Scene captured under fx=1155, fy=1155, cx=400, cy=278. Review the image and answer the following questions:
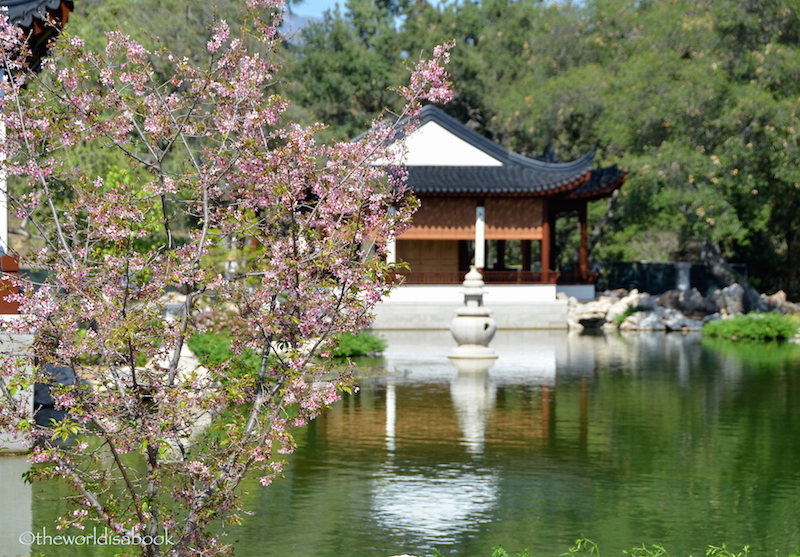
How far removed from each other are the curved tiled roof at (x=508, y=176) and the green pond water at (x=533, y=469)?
13.9 m

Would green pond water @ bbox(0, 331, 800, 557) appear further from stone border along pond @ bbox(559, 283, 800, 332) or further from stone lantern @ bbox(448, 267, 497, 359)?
stone border along pond @ bbox(559, 283, 800, 332)

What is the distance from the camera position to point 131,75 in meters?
6.67

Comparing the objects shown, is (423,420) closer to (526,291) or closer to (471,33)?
(526,291)

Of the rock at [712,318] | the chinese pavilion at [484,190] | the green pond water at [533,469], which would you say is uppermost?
the chinese pavilion at [484,190]

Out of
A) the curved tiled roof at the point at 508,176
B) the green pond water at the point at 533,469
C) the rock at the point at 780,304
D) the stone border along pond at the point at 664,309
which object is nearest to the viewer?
the green pond water at the point at 533,469

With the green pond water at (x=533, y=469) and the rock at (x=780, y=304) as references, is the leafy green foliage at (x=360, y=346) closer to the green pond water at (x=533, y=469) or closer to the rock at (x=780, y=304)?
the green pond water at (x=533, y=469)

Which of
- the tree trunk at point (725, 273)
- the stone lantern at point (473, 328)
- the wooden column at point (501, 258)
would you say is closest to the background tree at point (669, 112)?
the tree trunk at point (725, 273)

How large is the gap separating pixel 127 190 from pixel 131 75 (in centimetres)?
73

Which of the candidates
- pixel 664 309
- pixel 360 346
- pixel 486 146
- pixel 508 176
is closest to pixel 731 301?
pixel 664 309

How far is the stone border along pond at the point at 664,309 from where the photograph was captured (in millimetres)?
36219

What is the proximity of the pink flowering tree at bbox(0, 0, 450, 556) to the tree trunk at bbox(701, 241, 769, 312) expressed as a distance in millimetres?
34505

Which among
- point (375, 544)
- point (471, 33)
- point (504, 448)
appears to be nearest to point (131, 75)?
→ point (375, 544)

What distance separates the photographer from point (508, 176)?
36219 millimetres

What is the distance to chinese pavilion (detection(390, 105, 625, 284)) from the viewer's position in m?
35.3
